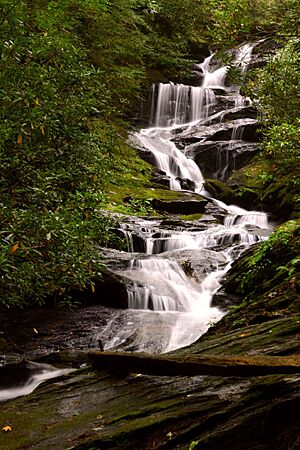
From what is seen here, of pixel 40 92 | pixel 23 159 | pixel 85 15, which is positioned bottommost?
pixel 23 159

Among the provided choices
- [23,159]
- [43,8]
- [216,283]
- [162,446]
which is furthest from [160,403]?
[43,8]

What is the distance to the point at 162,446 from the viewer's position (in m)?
3.04

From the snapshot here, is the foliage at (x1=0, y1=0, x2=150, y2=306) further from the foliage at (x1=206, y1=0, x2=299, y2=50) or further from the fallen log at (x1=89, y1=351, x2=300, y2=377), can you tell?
the foliage at (x1=206, y1=0, x2=299, y2=50)

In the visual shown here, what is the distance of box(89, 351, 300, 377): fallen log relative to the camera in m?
3.21

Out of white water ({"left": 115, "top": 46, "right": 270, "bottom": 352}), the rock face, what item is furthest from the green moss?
the rock face

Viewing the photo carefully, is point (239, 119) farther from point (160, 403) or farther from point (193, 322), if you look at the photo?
point (160, 403)

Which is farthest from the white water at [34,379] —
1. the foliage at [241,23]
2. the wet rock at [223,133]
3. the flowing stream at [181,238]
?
the wet rock at [223,133]

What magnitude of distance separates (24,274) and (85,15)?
11213 mm

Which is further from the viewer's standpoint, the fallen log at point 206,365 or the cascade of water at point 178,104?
the cascade of water at point 178,104

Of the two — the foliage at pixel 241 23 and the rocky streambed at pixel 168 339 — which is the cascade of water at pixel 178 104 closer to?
the rocky streambed at pixel 168 339

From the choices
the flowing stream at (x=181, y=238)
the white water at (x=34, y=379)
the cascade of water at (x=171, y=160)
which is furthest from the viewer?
the cascade of water at (x=171, y=160)

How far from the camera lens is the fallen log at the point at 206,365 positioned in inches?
126

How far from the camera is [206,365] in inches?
140

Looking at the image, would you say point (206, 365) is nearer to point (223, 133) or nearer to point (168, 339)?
point (168, 339)
